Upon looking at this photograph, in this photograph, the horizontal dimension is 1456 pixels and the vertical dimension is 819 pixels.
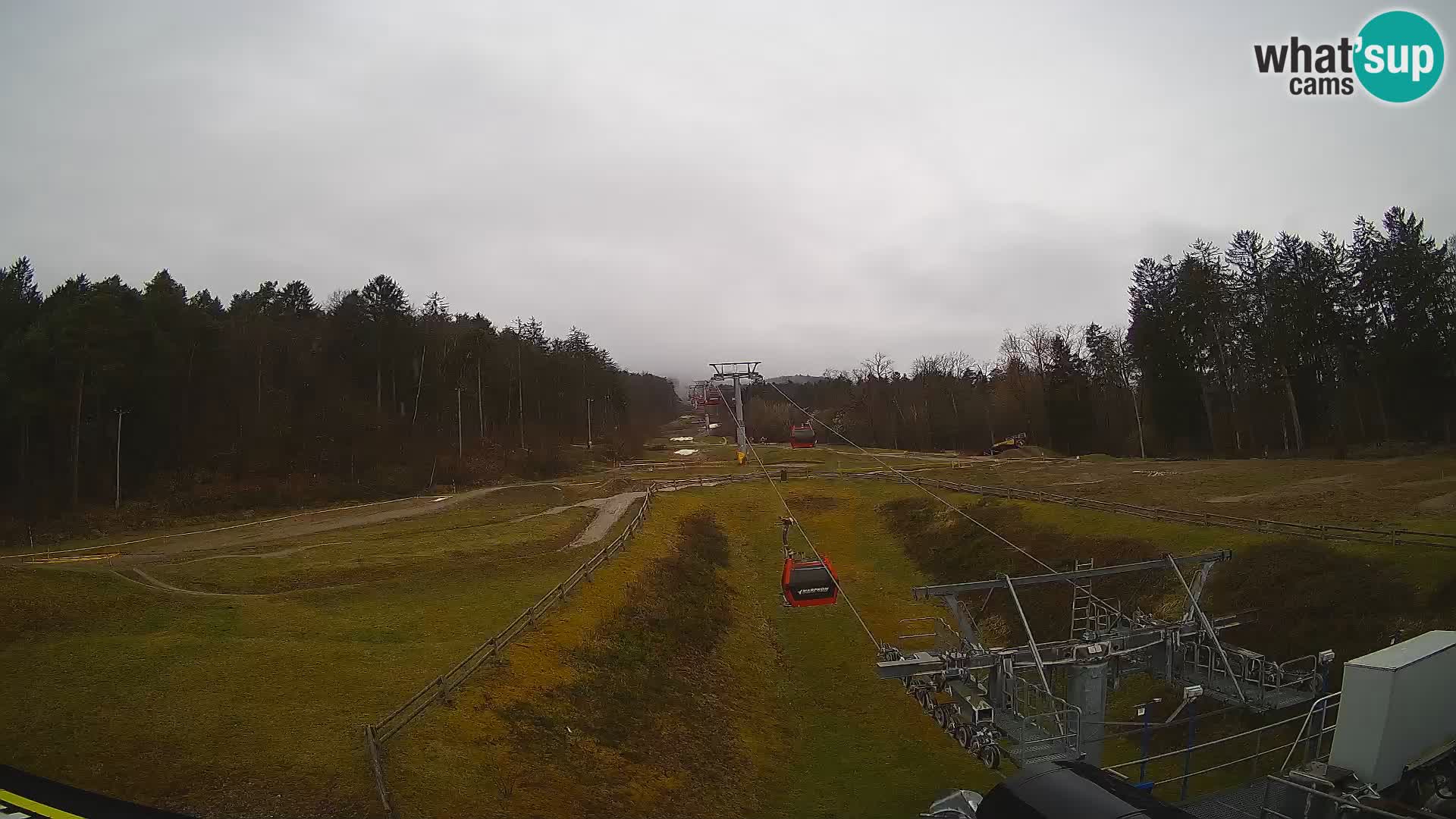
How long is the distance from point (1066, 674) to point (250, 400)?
76123mm

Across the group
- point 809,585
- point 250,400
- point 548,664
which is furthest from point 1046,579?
point 250,400

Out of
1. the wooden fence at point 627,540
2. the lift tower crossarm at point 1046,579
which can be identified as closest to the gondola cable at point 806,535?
the lift tower crossarm at point 1046,579

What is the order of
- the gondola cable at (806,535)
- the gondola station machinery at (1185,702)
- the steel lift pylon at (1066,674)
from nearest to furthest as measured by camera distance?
the gondola station machinery at (1185,702)
the steel lift pylon at (1066,674)
the gondola cable at (806,535)

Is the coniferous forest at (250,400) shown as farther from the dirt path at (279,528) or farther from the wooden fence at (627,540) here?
the wooden fence at (627,540)

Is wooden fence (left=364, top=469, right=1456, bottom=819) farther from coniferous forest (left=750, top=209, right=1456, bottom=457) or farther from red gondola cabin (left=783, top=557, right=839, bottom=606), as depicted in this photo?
coniferous forest (left=750, top=209, right=1456, bottom=457)

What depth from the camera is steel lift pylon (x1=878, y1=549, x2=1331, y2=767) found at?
15062 millimetres

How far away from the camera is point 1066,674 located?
16.9 metres

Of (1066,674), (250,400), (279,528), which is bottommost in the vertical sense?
(1066,674)

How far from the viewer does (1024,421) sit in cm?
9850

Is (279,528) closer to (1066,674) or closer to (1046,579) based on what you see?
(1046,579)

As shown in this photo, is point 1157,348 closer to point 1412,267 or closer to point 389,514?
point 1412,267

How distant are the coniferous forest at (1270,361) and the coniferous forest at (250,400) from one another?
216 feet

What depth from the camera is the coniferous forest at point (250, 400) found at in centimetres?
4953

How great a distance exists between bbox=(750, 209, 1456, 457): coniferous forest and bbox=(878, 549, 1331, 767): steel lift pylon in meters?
48.9
